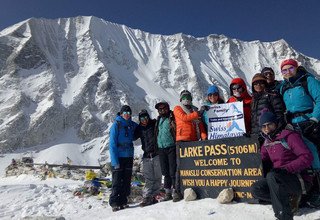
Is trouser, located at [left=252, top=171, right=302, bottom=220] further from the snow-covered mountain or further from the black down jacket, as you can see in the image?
the snow-covered mountain

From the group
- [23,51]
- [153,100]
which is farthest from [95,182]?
[23,51]

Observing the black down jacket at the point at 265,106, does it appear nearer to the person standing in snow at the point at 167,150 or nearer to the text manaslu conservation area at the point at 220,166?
the text manaslu conservation area at the point at 220,166

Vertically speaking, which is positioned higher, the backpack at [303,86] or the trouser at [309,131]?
the backpack at [303,86]

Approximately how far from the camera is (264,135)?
16.5ft

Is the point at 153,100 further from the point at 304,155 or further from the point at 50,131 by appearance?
the point at 304,155

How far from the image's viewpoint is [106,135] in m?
91.9

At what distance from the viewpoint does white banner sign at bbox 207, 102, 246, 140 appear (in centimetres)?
602

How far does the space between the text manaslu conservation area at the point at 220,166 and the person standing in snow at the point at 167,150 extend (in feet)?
1.05

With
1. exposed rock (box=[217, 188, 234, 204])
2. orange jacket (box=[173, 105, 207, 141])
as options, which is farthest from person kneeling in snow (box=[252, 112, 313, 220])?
orange jacket (box=[173, 105, 207, 141])

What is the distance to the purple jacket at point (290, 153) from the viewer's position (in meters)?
4.46

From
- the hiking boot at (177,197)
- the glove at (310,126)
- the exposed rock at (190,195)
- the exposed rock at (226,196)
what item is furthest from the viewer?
the hiking boot at (177,197)

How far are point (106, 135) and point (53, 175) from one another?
75.1m

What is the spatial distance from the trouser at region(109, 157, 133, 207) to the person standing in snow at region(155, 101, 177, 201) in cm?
107

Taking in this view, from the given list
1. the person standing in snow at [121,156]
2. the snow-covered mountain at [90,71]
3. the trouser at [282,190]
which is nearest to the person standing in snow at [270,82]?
the trouser at [282,190]
